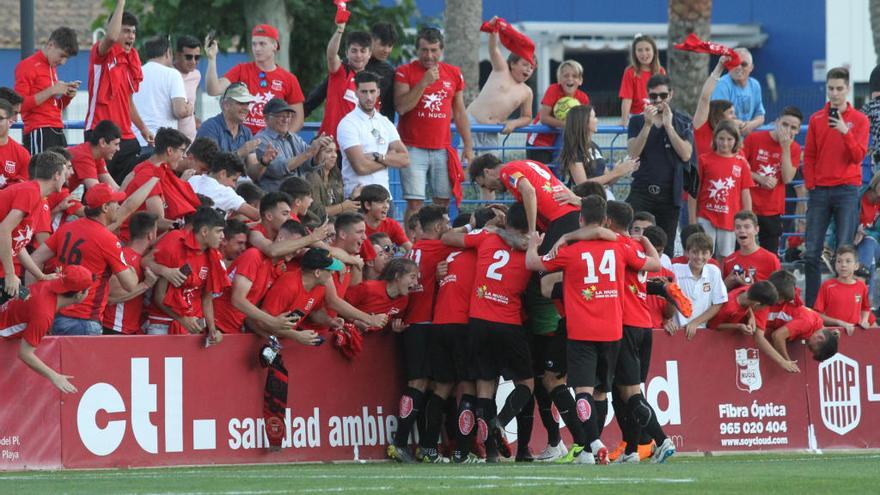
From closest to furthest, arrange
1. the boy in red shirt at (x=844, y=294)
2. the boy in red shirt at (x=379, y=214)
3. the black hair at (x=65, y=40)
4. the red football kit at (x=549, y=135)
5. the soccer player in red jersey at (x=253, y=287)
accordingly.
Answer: the soccer player in red jersey at (x=253, y=287) → the boy in red shirt at (x=379, y=214) → the black hair at (x=65, y=40) → the boy in red shirt at (x=844, y=294) → the red football kit at (x=549, y=135)

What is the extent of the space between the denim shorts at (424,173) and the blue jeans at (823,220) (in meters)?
4.10

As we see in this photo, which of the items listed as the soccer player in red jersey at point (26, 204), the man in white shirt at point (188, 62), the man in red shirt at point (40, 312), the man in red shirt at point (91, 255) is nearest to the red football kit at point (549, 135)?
the man in white shirt at point (188, 62)

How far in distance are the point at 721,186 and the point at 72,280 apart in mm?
7592

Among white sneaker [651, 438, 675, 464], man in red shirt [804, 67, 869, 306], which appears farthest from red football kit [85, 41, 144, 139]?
man in red shirt [804, 67, 869, 306]

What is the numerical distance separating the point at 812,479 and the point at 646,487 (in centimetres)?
145

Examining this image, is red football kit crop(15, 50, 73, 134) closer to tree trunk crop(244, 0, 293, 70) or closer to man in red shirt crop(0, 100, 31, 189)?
man in red shirt crop(0, 100, 31, 189)

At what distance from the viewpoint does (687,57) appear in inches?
877

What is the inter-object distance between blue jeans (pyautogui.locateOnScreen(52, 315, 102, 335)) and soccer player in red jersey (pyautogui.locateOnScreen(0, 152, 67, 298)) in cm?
46

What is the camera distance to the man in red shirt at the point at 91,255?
12.5m

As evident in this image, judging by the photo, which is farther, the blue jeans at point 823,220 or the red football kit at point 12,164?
the blue jeans at point 823,220

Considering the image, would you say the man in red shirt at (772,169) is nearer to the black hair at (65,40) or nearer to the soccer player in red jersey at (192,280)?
the soccer player in red jersey at (192,280)

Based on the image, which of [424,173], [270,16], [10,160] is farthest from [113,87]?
[270,16]

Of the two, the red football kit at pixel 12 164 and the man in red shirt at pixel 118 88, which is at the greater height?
the man in red shirt at pixel 118 88

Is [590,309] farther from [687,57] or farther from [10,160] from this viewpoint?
[687,57]
